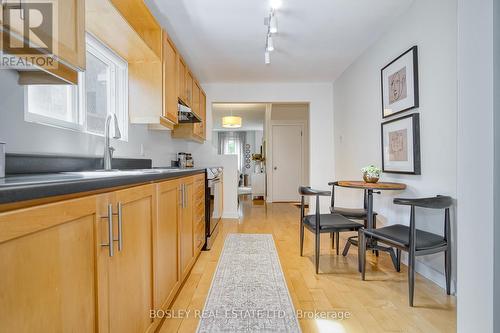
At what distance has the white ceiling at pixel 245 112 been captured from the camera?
679 centimetres

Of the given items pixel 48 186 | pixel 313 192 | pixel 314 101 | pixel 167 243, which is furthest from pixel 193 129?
pixel 48 186

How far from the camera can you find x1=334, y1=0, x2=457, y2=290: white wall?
1917 mm

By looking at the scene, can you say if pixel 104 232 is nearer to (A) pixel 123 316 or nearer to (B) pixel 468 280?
(A) pixel 123 316

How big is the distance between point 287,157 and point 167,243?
5430mm

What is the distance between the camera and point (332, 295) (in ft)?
6.19

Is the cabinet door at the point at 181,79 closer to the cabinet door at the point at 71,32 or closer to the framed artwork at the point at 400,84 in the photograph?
the cabinet door at the point at 71,32

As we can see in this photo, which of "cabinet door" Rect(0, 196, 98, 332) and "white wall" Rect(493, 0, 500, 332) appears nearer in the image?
"cabinet door" Rect(0, 196, 98, 332)

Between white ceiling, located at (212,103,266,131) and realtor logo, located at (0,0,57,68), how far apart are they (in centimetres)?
510

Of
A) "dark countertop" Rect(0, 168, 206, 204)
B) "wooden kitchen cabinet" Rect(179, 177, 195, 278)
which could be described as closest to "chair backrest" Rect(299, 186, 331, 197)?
Answer: "wooden kitchen cabinet" Rect(179, 177, 195, 278)

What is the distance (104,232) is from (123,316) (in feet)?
1.29

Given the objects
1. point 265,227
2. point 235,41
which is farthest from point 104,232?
point 265,227

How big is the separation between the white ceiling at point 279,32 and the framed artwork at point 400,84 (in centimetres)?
49

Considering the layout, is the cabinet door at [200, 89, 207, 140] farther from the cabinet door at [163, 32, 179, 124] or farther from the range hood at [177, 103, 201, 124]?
the cabinet door at [163, 32, 179, 124]

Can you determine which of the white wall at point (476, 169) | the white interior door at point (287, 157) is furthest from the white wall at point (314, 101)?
the white wall at point (476, 169)
